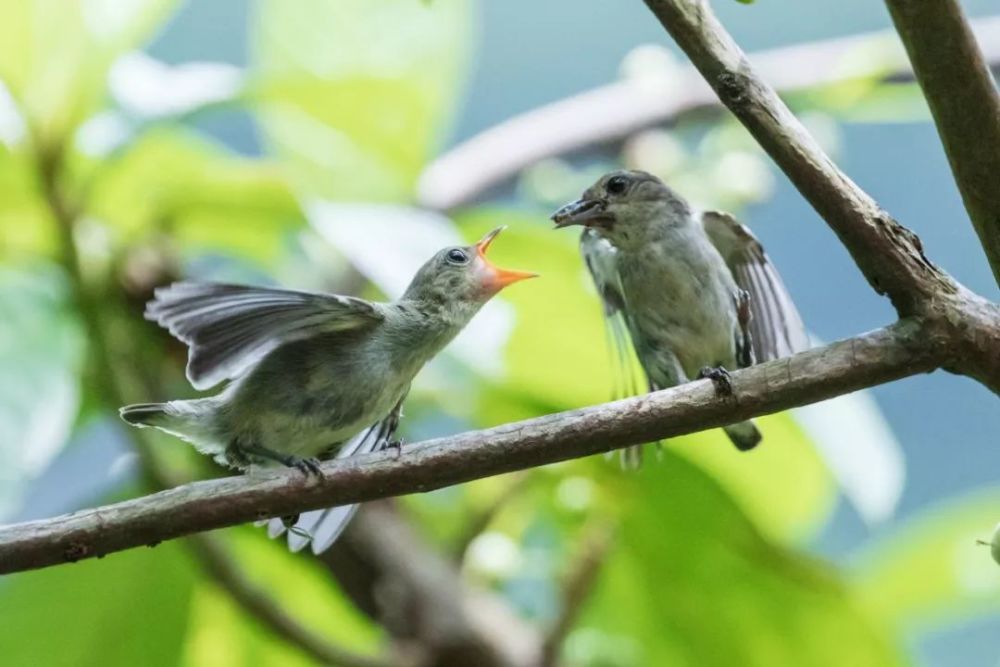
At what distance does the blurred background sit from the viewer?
1487 millimetres

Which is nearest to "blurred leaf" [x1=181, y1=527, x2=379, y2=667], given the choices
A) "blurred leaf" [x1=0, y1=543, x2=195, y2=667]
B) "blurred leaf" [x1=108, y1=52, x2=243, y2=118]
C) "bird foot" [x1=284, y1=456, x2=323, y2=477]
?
"blurred leaf" [x1=0, y1=543, x2=195, y2=667]

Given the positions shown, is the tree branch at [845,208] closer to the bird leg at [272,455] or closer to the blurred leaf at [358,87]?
the bird leg at [272,455]

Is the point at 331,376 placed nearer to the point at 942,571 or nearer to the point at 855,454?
the point at 855,454

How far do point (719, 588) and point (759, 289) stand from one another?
0.46 meters

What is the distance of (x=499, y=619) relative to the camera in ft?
5.65

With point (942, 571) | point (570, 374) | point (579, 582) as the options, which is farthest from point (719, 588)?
point (942, 571)

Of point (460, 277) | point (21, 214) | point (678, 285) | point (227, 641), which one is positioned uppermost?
point (678, 285)

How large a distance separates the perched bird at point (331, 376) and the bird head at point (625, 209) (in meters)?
0.19

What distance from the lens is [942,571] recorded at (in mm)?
1859

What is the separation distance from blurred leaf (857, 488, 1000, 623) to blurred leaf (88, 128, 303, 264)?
3.35 ft

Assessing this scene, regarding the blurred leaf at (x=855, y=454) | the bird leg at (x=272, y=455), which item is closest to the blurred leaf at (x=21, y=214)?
the bird leg at (x=272, y=455)

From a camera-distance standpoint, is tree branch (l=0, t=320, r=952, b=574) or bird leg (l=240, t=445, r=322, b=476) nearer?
tree branch (l=0, t=320, r=952, b=574)

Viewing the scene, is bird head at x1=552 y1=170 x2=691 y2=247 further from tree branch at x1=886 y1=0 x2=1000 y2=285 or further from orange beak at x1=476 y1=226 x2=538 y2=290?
tree branch at x1=886 y1=0 x2=1000 y2=285

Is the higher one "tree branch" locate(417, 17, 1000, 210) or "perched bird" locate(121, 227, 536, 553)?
"tree branch" locate(417, 17, 1000, 210)
